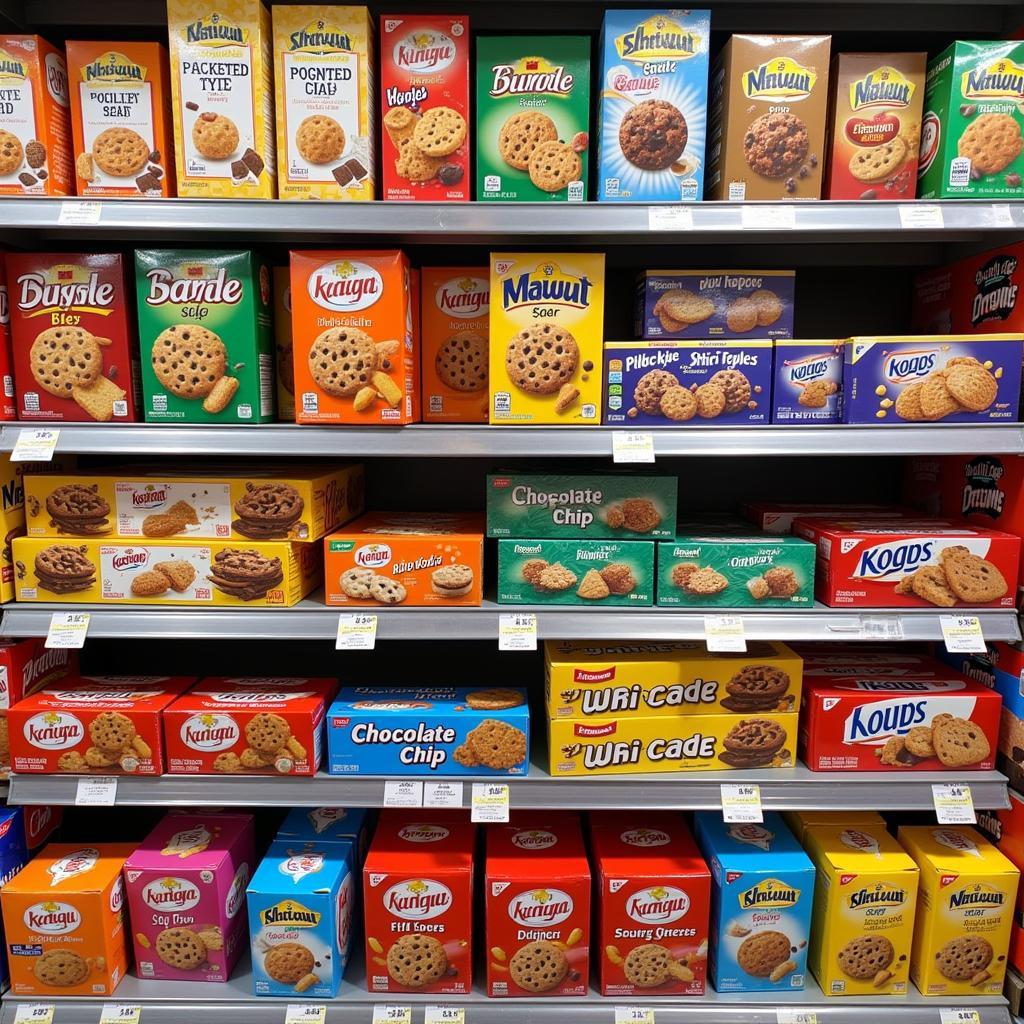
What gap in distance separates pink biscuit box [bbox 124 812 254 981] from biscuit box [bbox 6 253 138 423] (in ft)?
3.74

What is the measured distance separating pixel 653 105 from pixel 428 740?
5.43ft

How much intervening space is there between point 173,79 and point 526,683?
195 centimetres

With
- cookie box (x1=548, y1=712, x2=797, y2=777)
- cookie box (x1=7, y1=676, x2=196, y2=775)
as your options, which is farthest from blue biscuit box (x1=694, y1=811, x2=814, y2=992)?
cookie box (x1=7, y1=676, x2=196, y2=775)

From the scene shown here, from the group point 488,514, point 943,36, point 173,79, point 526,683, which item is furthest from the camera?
point 526,683

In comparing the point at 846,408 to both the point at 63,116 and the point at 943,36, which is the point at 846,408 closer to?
the point at 943,36

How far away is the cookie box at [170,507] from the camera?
71.9 inches

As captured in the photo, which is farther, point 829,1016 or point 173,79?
point 829,1016

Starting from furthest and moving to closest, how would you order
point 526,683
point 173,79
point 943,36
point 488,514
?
1. point 526,683
2. point 943,36
3. point 488,514
4. point 173,79

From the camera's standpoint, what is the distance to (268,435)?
1752mm

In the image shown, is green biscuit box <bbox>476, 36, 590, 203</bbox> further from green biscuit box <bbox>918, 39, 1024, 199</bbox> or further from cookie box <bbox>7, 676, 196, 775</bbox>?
cookie box <bbox>7, 676, 196, 775</bbox>

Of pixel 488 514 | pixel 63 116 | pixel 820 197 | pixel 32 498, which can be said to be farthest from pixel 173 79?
pixel 820 197

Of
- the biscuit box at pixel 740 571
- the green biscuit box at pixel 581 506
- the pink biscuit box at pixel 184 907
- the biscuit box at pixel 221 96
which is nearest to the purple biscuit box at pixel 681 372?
the green biscuit box at pixel 581 506

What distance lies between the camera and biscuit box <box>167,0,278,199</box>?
66.1 inches

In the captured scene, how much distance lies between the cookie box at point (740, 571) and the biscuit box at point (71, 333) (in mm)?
1436
